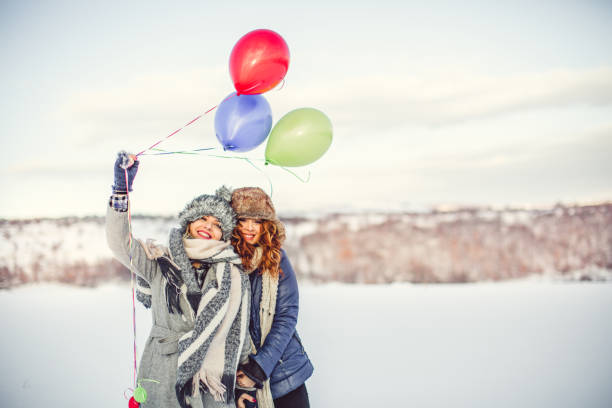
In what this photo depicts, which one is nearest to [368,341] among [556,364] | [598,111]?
[556,364]

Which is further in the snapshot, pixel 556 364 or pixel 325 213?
pixel 325 213

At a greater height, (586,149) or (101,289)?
(586,149)

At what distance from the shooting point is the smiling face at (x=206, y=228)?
62.1 inches

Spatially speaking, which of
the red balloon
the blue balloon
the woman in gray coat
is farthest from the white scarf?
the red balloon

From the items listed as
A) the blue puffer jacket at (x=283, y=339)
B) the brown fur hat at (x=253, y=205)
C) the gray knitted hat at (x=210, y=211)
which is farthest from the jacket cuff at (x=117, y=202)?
the blue puffer jacket at (x=283, y=339)

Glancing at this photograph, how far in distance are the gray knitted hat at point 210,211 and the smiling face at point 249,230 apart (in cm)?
7

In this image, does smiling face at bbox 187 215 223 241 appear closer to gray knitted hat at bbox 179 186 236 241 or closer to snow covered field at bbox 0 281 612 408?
gray knitted hat at bbox 179 186 236 241

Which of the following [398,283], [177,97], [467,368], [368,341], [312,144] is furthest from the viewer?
[398,283]

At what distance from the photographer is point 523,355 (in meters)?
3.26

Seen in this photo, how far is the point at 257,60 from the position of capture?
166cm

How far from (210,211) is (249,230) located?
7.6 inches

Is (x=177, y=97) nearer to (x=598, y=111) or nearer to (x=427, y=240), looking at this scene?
(x=427, y=240)

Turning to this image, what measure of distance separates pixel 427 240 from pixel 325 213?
45.6 inches

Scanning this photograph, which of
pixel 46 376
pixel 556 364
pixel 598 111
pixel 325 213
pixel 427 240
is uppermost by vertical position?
pixel 598 111
